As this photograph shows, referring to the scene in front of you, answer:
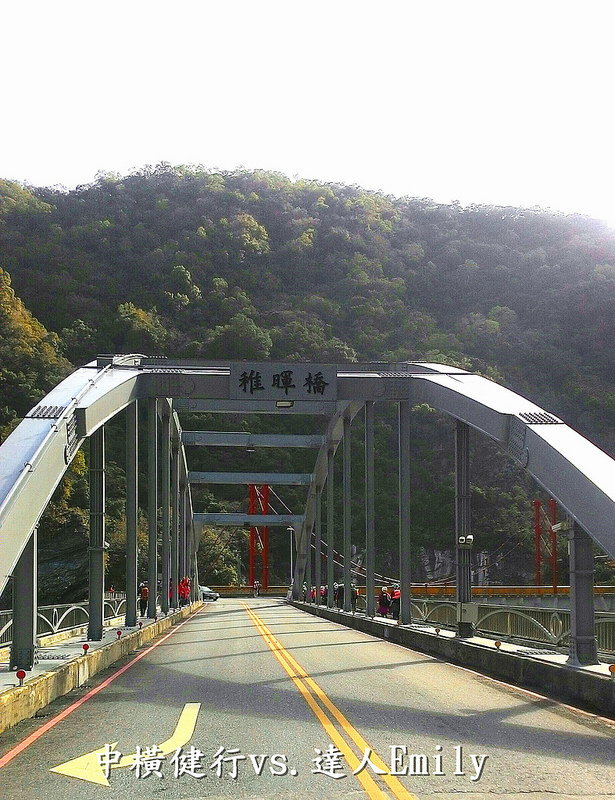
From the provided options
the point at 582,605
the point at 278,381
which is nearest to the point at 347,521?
the point at 278,381

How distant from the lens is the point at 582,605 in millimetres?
11188

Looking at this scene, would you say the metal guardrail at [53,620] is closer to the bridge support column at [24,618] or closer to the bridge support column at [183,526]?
the bridge support column at [24,618]

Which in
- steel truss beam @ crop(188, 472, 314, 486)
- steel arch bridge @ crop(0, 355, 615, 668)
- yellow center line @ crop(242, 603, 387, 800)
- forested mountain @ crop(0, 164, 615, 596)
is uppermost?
forested mountain @ crop(0, 164, 615, 596)

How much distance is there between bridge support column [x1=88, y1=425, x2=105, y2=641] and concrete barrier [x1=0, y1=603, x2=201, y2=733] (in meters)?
0.51

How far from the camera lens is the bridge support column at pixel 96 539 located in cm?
1686

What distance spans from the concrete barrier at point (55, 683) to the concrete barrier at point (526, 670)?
18.0ft

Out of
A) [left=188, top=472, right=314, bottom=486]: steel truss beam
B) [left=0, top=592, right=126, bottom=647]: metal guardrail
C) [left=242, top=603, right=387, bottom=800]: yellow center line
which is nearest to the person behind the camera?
[left=242, top=603, right=387, bottom=800]: yellow center line

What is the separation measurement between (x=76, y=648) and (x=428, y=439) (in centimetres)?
5995

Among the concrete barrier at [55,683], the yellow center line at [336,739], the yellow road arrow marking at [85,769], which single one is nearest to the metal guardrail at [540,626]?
the yellow center line at [336,739]

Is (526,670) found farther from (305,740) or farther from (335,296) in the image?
(335,296)

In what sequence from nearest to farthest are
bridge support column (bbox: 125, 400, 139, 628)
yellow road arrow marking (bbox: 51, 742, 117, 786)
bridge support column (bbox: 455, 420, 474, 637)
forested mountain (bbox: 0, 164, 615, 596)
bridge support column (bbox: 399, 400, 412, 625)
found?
yellow road arrow marking (bbox: 51, 742, 117, 786) < bridge support column (bbox: 455, 420, 474, 637) < bridge support column (bbox: 125, 400, 139, 628) < bridge support column (bbox: 399, 400, 412, 625) < forested mountain (bbox: 0, 164, 615, 596)

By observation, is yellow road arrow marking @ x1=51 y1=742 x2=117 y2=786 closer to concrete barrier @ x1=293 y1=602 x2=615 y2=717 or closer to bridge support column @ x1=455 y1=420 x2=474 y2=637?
concrete barrier @ x1=293 y1=602 x2=615 y2=717

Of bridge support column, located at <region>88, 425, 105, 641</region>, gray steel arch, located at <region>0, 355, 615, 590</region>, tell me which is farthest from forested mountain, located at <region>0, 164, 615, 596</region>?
bridge support column, located at <region>88, 425, 105, 641</region>

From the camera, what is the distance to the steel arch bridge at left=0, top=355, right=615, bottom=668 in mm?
11156
